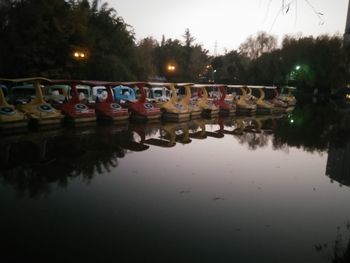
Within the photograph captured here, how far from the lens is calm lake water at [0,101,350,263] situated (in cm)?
520

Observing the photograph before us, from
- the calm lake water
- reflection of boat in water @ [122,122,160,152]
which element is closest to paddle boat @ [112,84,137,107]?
reflection of boat in water @ [122,122,160,152]

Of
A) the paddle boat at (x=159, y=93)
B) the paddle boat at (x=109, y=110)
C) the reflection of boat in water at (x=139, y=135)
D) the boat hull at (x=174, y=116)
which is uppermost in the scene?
the paddle boat at (x=159, y=93)

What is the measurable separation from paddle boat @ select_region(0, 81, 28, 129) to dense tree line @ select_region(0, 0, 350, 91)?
12544mm

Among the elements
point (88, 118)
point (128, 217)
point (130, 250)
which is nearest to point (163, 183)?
point (128, 217)

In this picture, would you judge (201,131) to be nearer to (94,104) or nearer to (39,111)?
(94,104)

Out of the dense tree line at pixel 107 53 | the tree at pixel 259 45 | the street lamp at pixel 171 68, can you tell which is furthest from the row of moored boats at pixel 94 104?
the tree at pixel 259 45

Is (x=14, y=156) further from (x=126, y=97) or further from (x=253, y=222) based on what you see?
(x=126, y=97)

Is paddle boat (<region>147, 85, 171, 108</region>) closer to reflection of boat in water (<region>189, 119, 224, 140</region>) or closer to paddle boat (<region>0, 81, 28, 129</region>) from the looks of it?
reflection of boat in water (<region>189, 119, 224, 140</region>)

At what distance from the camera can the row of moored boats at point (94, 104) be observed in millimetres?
15859

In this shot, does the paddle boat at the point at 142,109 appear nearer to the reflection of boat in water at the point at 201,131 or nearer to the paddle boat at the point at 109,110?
the paddle boat at the point at 109,110

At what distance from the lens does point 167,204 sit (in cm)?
712

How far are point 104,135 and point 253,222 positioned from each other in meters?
9.81

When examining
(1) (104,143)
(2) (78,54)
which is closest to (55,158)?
(1) (104,143)

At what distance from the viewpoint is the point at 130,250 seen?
512 centimetres
